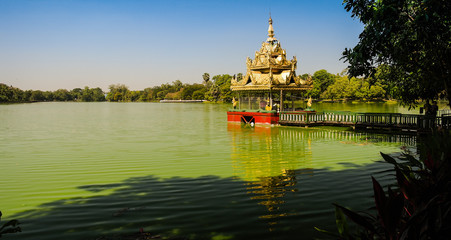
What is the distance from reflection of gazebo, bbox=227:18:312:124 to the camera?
101 ft

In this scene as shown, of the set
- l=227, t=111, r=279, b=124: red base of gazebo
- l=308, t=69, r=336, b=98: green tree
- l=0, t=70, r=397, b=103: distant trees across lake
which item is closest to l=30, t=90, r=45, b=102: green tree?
l=0, t=70, r=397, b=103: distant trees across lake

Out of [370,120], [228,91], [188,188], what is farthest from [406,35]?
[228,91]

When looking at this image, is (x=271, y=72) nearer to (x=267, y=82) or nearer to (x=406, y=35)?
(x=267, y=82)

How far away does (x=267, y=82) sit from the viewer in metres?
31.0

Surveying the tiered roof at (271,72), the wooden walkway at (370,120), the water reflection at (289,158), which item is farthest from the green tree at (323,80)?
the water reflection at (289,158)

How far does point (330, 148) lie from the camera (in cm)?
1680

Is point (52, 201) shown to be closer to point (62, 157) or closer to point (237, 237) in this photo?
point (237, 237)

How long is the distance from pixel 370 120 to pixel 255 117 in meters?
10.3

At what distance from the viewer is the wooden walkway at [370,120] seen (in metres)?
19.9

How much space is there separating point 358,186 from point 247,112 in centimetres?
2297

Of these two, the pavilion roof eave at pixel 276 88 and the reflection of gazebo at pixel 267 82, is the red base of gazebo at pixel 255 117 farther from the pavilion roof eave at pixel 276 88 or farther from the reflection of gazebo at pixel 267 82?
the pavilion roof eave at pixel 276 88

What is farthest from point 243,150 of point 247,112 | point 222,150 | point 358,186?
point 247,112

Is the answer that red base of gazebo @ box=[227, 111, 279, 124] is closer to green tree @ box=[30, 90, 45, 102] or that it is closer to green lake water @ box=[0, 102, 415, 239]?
green lake water @ box=[0, 102, 415, 239]

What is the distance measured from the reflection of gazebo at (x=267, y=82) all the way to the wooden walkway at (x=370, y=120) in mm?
2293
